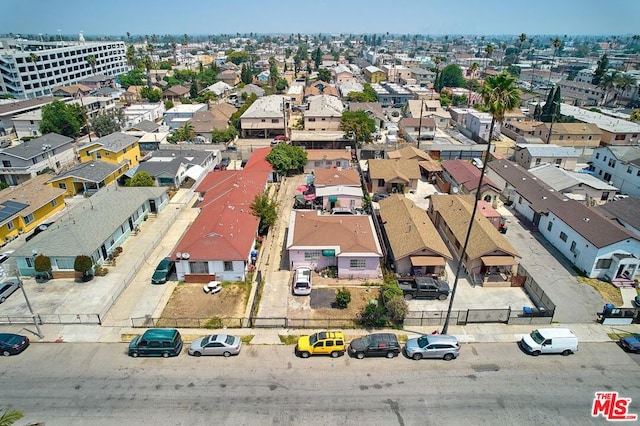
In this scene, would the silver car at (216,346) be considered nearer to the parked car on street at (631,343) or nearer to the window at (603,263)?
the parked car on street at (631,343)

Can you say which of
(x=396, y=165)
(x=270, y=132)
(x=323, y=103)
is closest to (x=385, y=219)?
(x=396, y=165)

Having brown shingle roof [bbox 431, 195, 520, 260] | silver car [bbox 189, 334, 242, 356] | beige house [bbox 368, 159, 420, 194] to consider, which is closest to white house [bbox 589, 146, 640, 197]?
brown shingle roof [bbox 431, 195, 520, 260]

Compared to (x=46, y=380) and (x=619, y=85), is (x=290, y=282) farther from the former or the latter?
(x=619, y=85)

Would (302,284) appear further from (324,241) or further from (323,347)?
(323,347)

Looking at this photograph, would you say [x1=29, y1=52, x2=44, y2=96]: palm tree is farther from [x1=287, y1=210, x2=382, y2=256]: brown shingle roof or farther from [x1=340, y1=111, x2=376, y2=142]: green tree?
[x1=287, y1=210, x2=382, y2=256]: brown shingle roof

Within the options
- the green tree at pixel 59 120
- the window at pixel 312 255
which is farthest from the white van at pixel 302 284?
the green tree at pixel 59 120

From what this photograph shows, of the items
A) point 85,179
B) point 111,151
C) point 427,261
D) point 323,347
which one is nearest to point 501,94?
point 427,261
